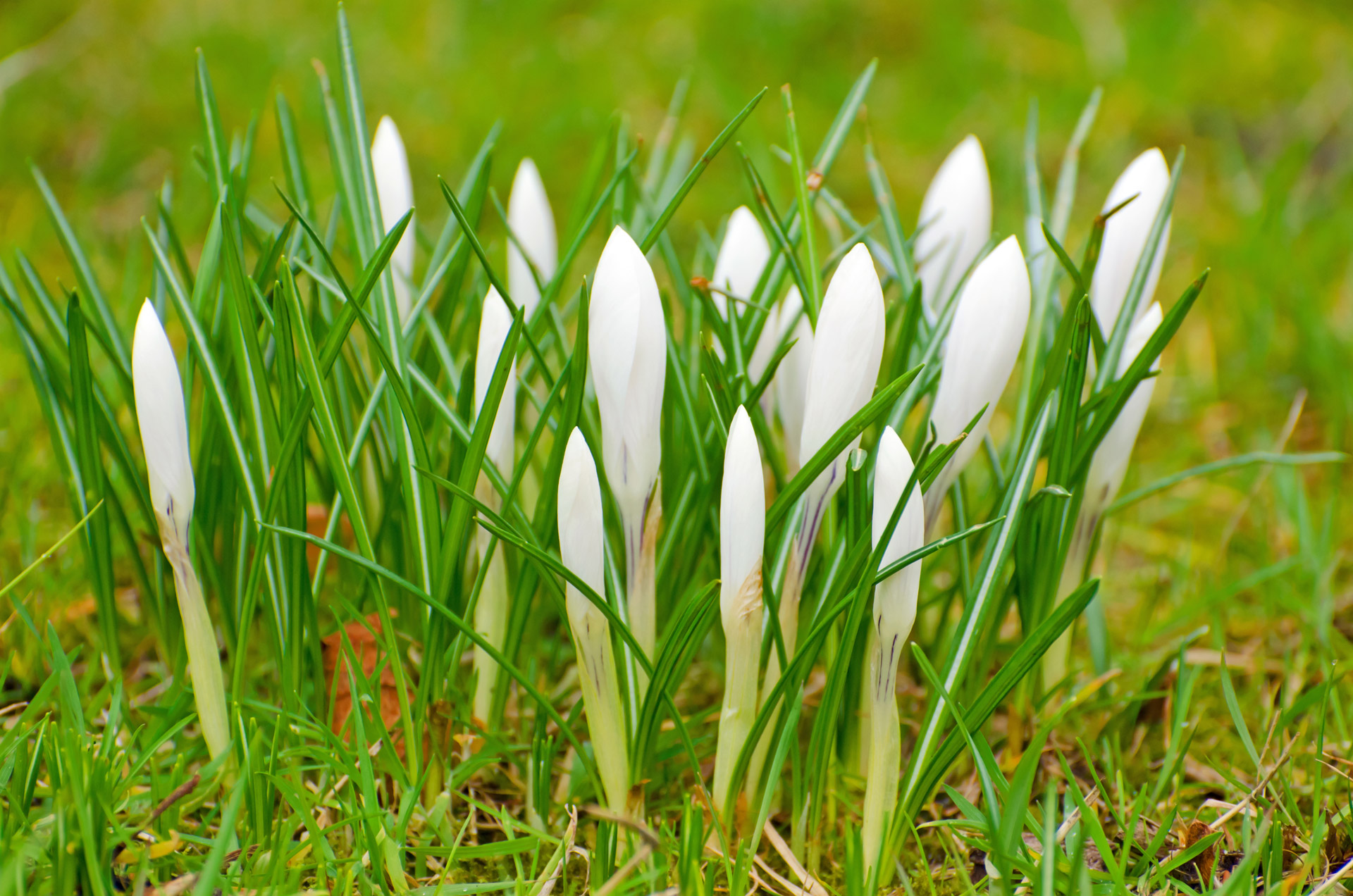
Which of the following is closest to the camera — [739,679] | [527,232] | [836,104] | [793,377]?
[739,679]

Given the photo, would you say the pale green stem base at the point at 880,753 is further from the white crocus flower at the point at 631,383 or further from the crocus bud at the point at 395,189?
the crocus bud at the point at 395,189

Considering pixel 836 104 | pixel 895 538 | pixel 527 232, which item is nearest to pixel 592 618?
pixel 895 538

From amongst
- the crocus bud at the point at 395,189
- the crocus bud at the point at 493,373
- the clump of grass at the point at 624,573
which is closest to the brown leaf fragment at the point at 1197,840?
the clump of grass at the point at 624,573

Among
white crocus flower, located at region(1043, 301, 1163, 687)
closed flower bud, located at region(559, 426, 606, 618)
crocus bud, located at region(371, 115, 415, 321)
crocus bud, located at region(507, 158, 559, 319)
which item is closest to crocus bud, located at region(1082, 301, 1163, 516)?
white crocus flower, located at region(1043, 301, 1163, 687)

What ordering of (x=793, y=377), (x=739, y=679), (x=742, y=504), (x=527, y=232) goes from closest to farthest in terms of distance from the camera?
(x=742, y=504) < (x=739, y=679) < (x=793, y=377) < (x=527, y=232)

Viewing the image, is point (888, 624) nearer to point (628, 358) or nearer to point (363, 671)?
point (628, 358)

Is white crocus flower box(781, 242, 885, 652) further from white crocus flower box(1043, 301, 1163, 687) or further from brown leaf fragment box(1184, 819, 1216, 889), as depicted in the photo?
brown leaf fragment box(1184, 819, 1216, 889)
